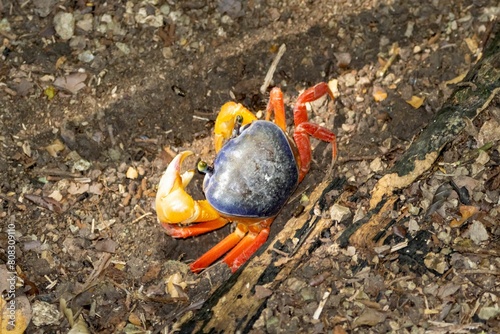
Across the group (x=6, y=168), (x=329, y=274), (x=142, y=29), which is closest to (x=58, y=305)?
(x=6, y=168)

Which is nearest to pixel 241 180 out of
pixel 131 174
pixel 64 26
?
pixel 131 174

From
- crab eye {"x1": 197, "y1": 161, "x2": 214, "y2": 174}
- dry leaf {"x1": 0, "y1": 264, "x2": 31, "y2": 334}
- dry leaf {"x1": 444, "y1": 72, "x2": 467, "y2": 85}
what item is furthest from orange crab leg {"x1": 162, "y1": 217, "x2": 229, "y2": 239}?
dry leaf {"x1": 444, "y1": 72, "x2": 467, "y2": 85}

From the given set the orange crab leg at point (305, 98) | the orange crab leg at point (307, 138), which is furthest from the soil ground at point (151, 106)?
the orange crab leg at point (305, 98)

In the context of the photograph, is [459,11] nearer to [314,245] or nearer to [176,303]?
[314,245]

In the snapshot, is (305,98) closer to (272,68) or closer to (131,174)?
(272,68)

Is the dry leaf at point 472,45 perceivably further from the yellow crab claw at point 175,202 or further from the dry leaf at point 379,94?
the yellow crab claw at point 175,202
